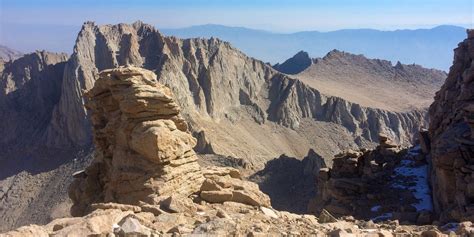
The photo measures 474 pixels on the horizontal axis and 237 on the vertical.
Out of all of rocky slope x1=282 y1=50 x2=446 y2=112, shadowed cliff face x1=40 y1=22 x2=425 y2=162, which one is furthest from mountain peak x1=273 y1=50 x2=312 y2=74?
shadowed cliff face x1=40 y1=22 x2=425 y2=162

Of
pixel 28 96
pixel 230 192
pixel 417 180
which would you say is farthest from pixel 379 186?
pixel 28 96

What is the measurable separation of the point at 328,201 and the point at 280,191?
30.4 metres

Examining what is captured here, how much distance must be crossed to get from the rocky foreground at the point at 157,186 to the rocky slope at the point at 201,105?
54452mm

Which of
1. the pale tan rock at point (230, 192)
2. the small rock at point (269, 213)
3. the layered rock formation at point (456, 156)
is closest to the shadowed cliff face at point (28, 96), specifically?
the layered rock formation at point (456, 156)

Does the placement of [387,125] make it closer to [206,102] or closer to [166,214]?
[206,102]

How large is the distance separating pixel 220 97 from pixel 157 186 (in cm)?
9244

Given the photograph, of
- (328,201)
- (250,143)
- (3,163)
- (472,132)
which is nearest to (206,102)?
(250,143)

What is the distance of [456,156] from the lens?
3094cm

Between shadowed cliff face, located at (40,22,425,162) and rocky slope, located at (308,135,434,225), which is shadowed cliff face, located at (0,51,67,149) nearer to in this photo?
shadowed cliff face, located at (40,22,425,162)

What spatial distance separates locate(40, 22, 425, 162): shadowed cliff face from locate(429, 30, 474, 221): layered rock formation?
5266cm

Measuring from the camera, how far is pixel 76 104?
99.0m

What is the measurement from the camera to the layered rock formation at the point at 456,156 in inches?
1134

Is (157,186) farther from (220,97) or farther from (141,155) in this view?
(220,97)

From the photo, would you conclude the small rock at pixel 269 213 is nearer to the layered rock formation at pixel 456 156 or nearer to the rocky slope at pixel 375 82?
the layered rock formation at pixel 456 156
